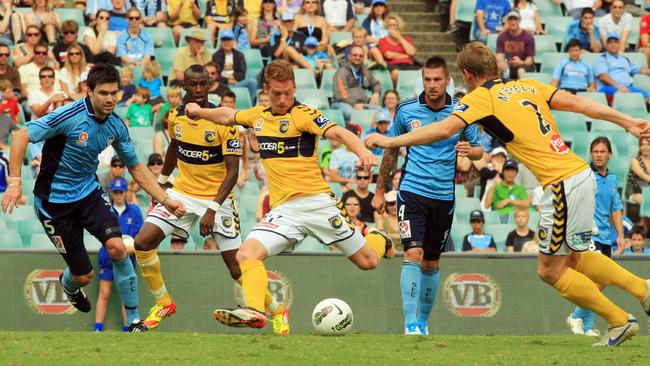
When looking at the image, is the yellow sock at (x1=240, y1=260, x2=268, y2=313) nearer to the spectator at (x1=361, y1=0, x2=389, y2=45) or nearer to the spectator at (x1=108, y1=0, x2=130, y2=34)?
the spectator at (x1=108, y1=0, x2=130, y2=34)

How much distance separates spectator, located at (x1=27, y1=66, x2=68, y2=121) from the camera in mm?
18656

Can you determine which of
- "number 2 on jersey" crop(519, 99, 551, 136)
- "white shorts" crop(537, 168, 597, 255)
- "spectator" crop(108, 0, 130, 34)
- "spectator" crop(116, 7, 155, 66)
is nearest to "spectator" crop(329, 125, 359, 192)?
"spectator" crop(116, 7, 155, 66)

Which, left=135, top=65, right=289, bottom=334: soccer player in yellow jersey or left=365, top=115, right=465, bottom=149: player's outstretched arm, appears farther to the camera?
left=135, top=65, right=289, bottom=334: soccer player in yellow jersey

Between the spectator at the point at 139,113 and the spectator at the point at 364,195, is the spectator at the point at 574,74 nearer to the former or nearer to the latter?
the spectator at the point at 364,195

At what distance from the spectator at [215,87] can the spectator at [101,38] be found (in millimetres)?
1739

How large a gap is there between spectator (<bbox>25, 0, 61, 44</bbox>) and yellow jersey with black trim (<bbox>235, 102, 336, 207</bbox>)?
9.92 metres

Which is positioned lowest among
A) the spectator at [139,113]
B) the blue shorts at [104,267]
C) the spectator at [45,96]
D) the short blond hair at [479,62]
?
the blue shorts at [104,267]

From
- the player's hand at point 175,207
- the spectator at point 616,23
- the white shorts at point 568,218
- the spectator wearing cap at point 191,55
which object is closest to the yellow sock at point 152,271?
the player's hand at point 175,207

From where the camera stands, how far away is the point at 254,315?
10.1 m

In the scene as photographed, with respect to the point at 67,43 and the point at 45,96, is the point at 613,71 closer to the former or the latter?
the point at 67,43

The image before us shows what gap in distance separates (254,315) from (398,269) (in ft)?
17.8

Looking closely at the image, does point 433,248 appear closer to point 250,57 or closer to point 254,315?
point 254,315

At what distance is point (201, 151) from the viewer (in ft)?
42.3

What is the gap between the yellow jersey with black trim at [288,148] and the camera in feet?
36.9
